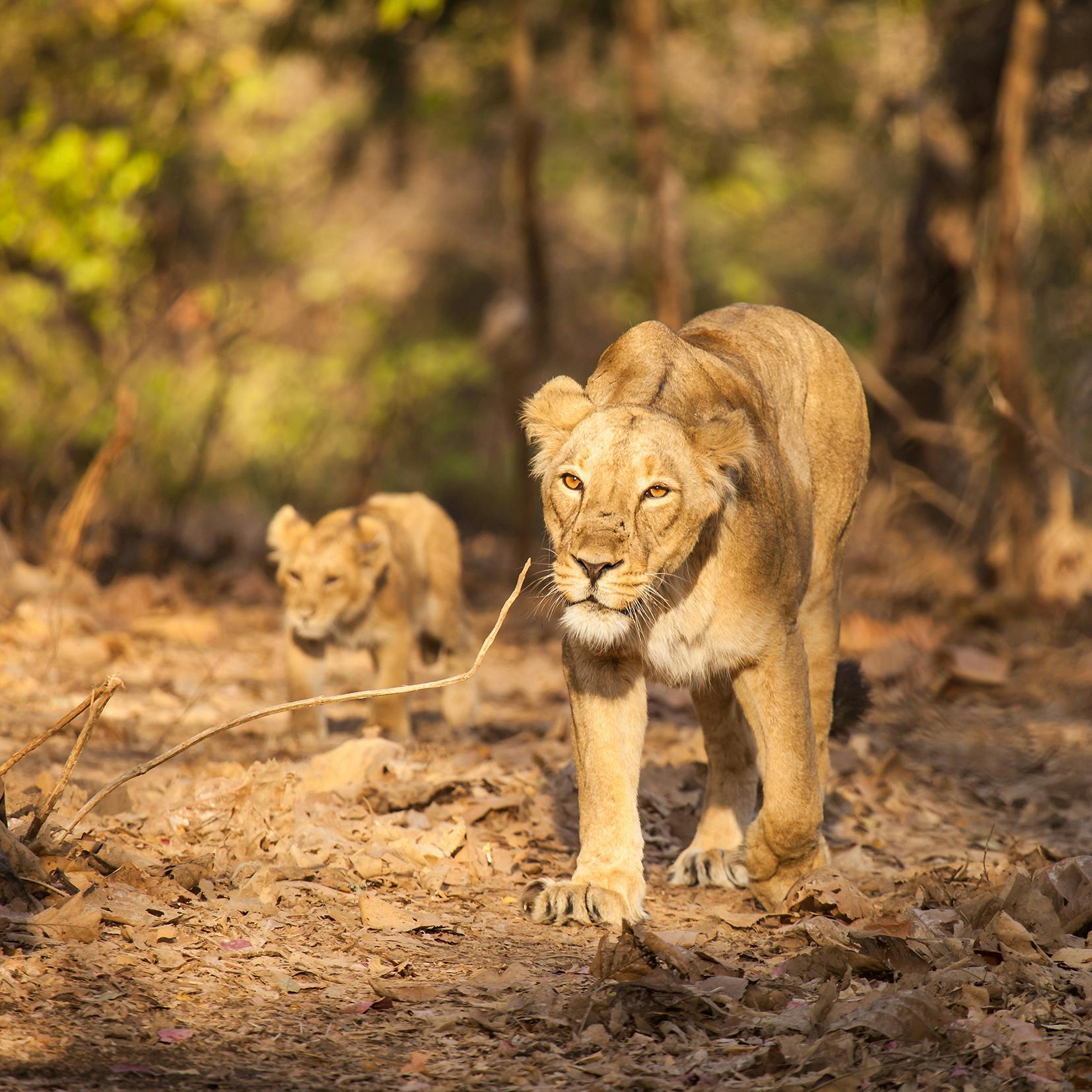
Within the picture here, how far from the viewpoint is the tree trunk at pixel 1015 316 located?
37.7 ft

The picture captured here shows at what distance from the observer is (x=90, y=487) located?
9.43 m

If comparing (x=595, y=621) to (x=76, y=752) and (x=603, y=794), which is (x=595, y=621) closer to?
(x=603, y=794)

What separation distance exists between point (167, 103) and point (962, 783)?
1118 centimetres

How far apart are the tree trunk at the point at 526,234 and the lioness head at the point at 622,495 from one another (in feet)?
26.9

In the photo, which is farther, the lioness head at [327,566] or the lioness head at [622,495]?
the lioness head at [327,566]

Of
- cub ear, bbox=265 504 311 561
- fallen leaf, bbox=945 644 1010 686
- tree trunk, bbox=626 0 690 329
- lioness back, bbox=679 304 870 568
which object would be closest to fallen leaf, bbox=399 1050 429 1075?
lioness back, bbox=679 304 870 568

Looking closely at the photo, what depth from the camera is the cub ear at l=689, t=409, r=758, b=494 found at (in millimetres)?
4637

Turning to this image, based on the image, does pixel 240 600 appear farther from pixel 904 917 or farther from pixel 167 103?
pixel 904 917

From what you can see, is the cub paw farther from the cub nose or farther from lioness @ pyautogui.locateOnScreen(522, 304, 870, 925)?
the cub nose

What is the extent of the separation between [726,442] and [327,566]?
391cm

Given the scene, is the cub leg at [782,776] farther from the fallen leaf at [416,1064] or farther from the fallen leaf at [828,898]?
the fallen leaf at [416,1064]

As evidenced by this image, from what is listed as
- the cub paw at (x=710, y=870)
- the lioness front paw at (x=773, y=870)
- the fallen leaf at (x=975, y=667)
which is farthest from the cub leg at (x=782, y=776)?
the fallen leaf at (x=975, y=667)

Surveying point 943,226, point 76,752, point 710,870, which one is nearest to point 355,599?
point 710,870

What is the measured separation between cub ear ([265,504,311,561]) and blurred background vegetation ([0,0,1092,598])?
1.80m
